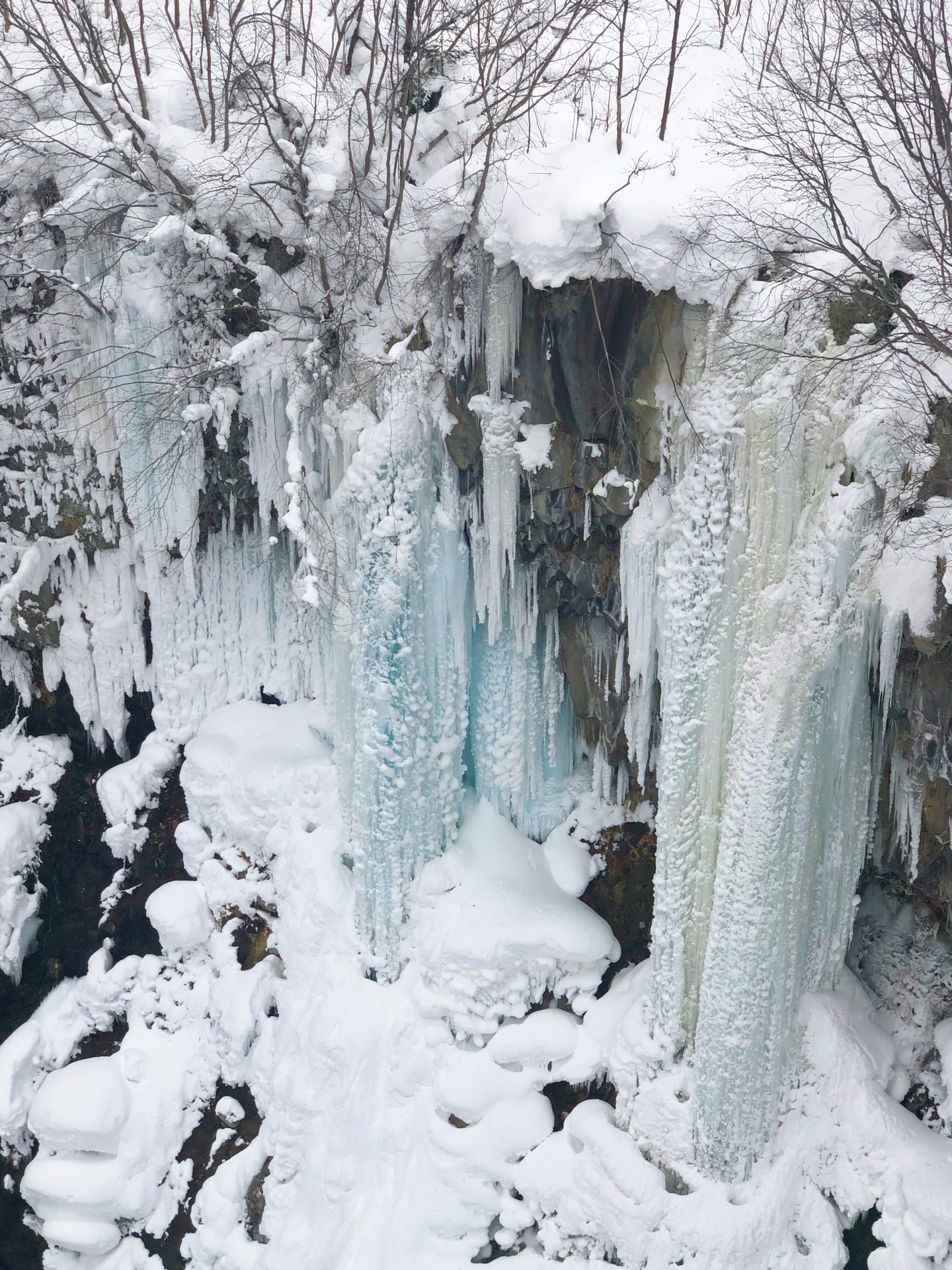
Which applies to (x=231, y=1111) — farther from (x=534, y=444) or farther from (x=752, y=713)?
(x=534, y=444)

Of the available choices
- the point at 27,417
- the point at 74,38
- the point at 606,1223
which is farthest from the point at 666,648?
the point at 74,38

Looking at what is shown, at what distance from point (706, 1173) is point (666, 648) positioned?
3150 mm

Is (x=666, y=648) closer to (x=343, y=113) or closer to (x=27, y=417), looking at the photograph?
(x=343, y=113)

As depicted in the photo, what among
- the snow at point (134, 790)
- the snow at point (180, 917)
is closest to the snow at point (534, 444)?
the snow at point (134, 790)

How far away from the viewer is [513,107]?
6125 mm

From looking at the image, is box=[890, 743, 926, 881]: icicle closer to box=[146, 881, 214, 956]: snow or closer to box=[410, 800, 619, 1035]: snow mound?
box=[410, 800, 619, 1035]: snow mound

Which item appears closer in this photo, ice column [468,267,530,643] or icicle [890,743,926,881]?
icicle [890,743,926,881]

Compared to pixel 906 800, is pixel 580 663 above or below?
above

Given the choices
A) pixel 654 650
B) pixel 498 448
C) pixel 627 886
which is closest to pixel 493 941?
pixel 627 886

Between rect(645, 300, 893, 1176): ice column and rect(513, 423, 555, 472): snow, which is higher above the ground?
rect(513, 423, 555, 472): snow

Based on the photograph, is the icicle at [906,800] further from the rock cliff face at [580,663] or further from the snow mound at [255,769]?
the snow mound at [255,769]

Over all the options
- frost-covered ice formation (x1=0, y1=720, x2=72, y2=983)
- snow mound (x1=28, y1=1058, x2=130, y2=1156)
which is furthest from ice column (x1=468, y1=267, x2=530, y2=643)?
snow mound (x1=28, y1=1058, x2=130, y2=1156)

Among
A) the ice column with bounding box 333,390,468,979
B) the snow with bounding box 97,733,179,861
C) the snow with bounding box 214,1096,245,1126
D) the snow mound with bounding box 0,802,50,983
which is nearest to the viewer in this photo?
the ice column with bounding box 333,390,468,979

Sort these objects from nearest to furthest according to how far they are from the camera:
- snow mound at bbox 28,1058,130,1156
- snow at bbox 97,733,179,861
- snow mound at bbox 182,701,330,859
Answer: snow mound at bbox 28,1058,130,1156 < snow mound at bbox 182,701,330,859 < snow at bbox 97,733,179,861
